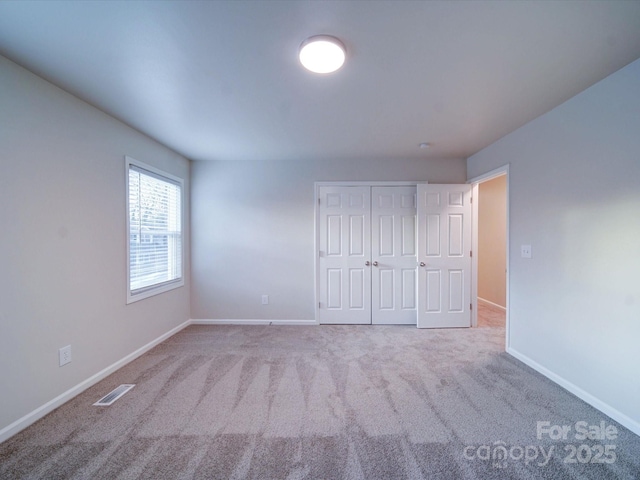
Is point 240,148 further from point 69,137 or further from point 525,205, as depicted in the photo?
point 525,205

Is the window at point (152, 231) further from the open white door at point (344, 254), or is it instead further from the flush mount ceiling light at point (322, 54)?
the flush mount ceiling light at point (322, 54)

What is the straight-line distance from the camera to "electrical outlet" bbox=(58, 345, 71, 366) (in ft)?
6.51

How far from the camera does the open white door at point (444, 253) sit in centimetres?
361

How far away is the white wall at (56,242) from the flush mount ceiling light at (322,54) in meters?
1.93

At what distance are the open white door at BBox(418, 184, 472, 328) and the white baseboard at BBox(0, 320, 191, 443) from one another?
346 cm

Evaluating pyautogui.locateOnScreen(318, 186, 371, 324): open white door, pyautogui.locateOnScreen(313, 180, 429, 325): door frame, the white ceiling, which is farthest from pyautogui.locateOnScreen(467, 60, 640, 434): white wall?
pyautogui.locateOnScreen(318, 186, 371, 324): open white door

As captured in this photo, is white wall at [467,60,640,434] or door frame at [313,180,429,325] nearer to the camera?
white wall at [467,60,640,434]

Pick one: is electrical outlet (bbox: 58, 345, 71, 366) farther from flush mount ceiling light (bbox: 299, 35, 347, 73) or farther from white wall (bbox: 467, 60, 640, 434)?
white wall (bbox: 467, 60, 640, 434)

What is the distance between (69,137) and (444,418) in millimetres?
3568

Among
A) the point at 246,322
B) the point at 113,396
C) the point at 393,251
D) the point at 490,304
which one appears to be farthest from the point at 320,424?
the point at 490,304

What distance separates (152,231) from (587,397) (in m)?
4.39

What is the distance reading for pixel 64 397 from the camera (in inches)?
78.5

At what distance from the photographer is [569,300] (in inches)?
85.8

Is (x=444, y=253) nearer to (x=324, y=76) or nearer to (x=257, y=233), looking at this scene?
(x=257, y=233)
